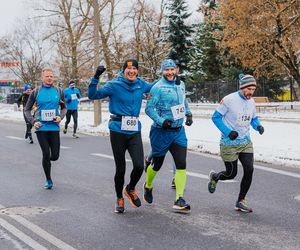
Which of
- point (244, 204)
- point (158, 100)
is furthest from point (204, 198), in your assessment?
point (158, 100)

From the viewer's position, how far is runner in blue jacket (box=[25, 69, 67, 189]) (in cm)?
865

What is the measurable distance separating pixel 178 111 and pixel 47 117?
261 centimetres

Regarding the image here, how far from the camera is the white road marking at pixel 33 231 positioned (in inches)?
217

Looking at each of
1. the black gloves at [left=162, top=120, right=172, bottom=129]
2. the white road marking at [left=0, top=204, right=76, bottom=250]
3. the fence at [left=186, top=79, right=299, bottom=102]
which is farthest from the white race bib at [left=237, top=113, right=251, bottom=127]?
the fence at [left=186, top=79, right=299, bottom=102]

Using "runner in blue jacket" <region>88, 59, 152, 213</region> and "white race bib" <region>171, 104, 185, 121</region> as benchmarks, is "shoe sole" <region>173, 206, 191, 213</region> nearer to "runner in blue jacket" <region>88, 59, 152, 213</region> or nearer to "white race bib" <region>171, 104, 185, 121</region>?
"runner in blue jacket" <region>88, 59, 152, 213</region>

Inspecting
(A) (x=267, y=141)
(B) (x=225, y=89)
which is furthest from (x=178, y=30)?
(A) (x=267, y=141)

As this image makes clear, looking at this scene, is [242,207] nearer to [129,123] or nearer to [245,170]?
[245,170]

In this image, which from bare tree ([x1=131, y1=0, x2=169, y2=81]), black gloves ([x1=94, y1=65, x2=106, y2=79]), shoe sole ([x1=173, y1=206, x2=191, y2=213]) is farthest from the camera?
bare tree ([x1=131, y1=0, x2=169, y2=81])

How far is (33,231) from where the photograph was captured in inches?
239

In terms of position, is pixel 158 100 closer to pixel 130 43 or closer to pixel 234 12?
pixel 234 12

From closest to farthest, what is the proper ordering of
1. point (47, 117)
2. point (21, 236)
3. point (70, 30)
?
point (21, 236) < point (47, 117) < point (70, 30)

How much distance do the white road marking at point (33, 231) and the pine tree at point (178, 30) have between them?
125ft

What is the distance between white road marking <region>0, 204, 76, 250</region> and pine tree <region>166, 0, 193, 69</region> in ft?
125

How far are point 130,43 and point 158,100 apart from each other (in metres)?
36.9
